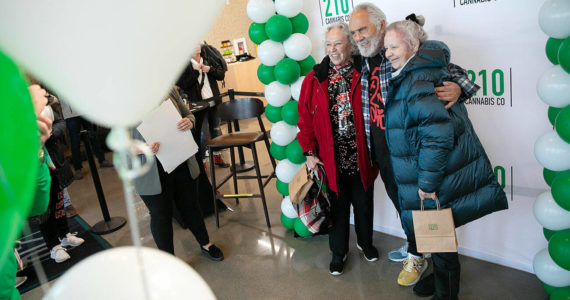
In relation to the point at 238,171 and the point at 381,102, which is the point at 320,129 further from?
the point at 238,171

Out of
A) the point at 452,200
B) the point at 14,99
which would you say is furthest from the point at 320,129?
the point at 14,99

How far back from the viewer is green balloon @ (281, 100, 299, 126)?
8.07 ft

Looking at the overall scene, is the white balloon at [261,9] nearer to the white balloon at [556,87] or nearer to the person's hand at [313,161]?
the person's hand at [313,161]

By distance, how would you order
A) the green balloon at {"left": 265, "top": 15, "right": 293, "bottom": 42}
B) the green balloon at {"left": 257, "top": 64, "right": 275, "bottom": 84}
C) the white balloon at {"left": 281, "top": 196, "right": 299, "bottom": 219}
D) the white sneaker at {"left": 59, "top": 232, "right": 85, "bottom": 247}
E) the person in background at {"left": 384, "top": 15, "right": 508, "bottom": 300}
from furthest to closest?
the white sneaker at {"left": 59, "top": 232, "right": 85, "bottom": 247} → the white balloon at {"left": 281, "top": 196, "right": 299, "bottom": 219} → the green balloon at {"left": 257, "top": 64, "right": 275, "bottom": 84} → the green balloon at {"left": 265, "top": 15, "right": 293, "bottom": 42} → the person in background at {"left": 384, "top": 15, "right": 508, "bottom": 300}

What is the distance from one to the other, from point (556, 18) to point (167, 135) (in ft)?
6.17

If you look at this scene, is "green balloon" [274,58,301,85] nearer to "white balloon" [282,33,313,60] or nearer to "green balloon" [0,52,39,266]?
"white balloon" [282,33,313,60]

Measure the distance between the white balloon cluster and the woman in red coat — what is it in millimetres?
814

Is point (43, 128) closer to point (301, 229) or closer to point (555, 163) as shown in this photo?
point (555, 163)

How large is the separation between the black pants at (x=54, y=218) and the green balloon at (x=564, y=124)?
10.2ft

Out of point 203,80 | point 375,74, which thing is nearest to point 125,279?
point 375,74

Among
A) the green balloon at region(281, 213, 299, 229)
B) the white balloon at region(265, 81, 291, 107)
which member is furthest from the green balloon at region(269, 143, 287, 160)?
the green balloon at region(281, 213, 299, 229)

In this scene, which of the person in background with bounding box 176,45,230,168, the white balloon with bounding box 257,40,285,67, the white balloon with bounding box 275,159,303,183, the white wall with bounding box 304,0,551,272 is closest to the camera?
the white wall with bounding box 304,0,551,272

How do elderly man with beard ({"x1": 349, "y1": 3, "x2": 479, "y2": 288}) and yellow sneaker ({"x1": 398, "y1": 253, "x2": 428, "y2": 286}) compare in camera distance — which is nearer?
elderly man with beard ({"x1": 349, "y1": 3, "x2": 479, "y2": 288})

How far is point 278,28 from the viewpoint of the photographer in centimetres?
228
